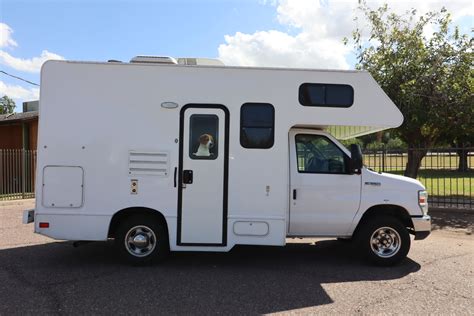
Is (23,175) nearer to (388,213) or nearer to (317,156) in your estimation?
(317,156)

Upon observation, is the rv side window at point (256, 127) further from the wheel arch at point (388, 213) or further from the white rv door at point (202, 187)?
the wheel arch at point (388, 213)

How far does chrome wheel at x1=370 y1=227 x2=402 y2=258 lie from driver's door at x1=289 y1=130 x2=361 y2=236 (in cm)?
52

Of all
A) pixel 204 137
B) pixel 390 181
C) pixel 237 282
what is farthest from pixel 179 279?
pixel 390 181

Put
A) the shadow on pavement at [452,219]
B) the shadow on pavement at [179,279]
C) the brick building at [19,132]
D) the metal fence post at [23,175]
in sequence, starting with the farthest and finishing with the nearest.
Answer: the brick building at [19,132] < the metal fence post at [23,175] < the shadow on pavement at [452,219] < the shadow on pavement at [179,279]

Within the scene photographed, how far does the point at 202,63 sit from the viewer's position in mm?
6719

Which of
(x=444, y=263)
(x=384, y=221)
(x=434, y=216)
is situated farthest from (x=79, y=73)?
(x=434, y=216)

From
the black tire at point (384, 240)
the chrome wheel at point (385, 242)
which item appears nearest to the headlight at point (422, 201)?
the black tire at point (384, 240)

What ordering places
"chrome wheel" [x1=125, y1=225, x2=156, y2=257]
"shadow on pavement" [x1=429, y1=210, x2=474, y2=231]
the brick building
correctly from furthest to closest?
the brick building < "shadow on pavement" [x1=429, y1=210, x2=474, y2=231] < "chrome wheel" [x1=125, y1=225, x2=156, y2=257]

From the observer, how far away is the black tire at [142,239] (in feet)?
20.8

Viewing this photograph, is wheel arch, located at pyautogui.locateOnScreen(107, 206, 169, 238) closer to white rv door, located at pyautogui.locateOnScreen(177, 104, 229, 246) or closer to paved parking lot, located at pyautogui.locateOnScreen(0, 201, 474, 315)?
white rv door, located at pyautogui.locateOnScreen(177, 104, 229, 246)

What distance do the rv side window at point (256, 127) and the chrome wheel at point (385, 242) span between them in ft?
7.12

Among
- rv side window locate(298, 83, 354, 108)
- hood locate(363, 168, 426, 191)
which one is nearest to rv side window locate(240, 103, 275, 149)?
rv side window locate(298, 83, 354, 108)

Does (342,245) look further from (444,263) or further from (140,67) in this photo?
(140,67)

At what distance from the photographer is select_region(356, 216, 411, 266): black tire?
21.6 feet
